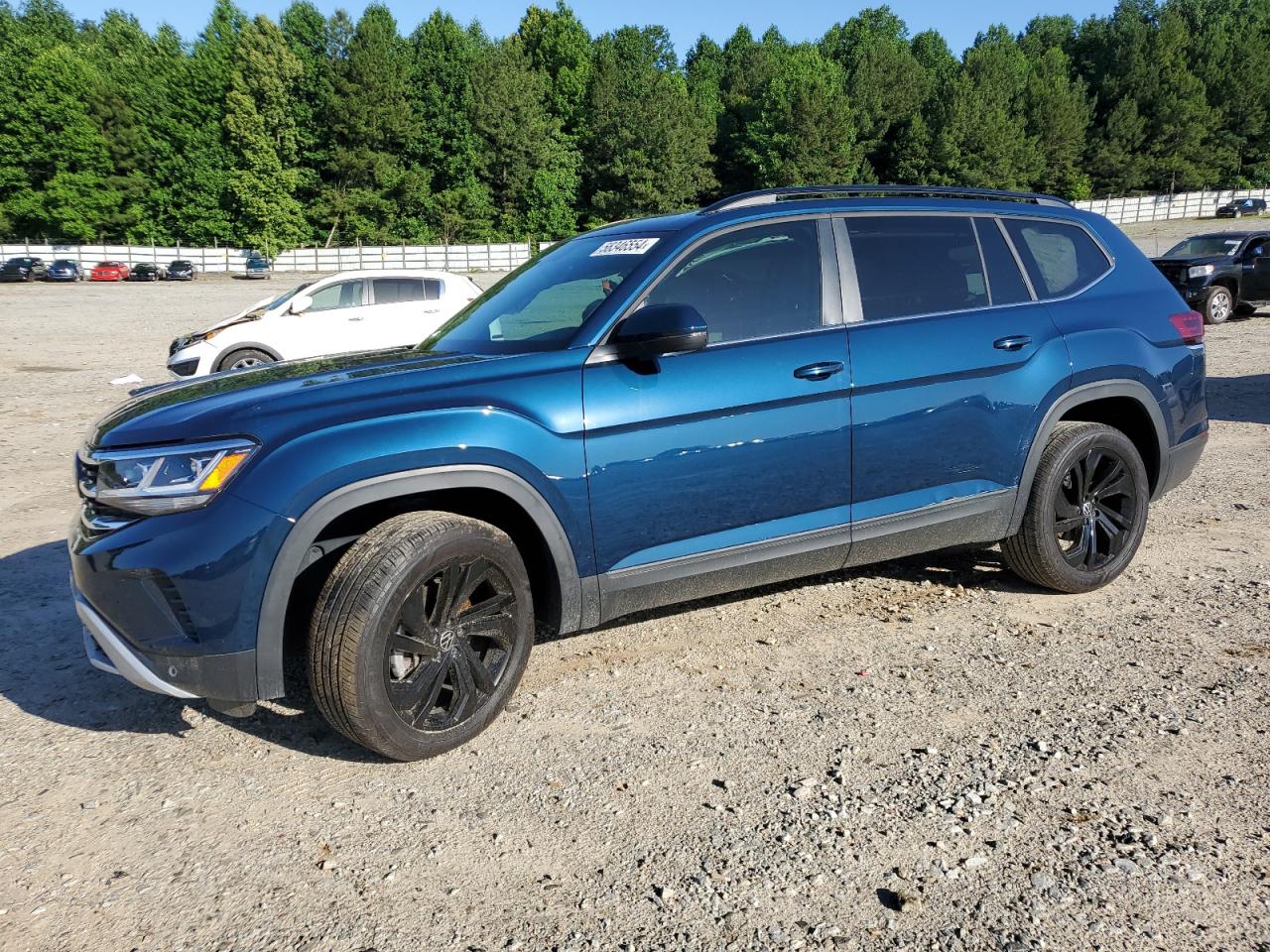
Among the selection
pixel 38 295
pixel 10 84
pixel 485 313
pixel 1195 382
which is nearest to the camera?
pixel 485 313

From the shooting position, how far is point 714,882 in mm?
2725

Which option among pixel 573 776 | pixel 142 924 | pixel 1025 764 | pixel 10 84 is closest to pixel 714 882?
pixel 573 776

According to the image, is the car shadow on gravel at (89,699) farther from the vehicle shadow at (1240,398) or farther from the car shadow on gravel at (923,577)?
the vehicle shadow at (1240,398)

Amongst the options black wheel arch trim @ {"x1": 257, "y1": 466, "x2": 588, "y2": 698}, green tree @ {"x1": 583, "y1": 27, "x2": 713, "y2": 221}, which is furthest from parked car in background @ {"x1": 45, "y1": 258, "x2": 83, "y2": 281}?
black wheel arch trim @ {"x1": 257, "y1": 466, "x2": 588, "y2": 698}

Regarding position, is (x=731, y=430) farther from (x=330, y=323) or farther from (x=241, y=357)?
(x=330, y=323)

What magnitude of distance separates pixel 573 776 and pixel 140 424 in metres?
1.87

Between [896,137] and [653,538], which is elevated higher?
[896,137]

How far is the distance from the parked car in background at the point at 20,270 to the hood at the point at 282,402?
54.9 metres

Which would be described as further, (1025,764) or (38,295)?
(38,295)

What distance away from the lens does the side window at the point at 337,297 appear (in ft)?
44.8

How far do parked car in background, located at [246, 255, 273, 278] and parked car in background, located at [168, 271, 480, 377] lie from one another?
166 feet

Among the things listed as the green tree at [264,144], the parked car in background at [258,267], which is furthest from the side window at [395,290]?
the green tree at [264,144]

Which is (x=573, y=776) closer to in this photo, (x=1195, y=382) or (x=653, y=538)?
(x=653, y=538)

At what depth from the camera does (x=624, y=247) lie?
421cm
